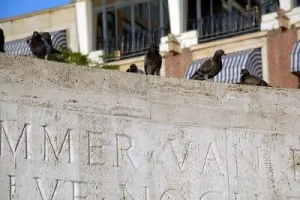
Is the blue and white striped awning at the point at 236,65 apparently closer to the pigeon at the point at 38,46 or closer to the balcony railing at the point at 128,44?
the balcony railing at the point at 128,44

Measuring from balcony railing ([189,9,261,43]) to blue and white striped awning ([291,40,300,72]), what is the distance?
2726 millimetres

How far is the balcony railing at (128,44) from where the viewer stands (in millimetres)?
58469

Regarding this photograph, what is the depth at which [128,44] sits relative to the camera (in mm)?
59719

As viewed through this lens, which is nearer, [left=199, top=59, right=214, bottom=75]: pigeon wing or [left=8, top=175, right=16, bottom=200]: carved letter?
[left=8, top=175, right=16, bottom=200]: carved letter

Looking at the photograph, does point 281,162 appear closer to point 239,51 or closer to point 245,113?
point 245,113

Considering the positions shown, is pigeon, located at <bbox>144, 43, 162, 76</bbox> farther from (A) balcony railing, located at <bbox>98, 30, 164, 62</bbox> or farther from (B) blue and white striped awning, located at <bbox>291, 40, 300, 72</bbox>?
(A) balcony railing, located at <bbox>98, 30, 164, 62</bbox>

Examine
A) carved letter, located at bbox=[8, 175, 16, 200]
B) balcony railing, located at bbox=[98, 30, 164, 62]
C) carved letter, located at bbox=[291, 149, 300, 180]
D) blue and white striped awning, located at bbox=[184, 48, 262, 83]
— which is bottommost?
carved letter, located at bbox=[8, 175, 16, 200]

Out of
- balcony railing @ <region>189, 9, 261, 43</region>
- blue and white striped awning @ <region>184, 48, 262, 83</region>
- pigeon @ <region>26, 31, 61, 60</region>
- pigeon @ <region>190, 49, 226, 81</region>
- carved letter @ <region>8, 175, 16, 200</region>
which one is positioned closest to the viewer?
carved letter @ <region>8, 175, 16, 200</region>

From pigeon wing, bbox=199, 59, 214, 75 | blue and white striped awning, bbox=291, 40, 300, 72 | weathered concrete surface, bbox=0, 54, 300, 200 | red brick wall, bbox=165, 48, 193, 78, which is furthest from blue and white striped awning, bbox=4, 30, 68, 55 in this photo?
weathered concrete surface, bbox=0, 54, 300, 200

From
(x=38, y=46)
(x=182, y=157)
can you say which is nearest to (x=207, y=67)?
(x=182, y=157)

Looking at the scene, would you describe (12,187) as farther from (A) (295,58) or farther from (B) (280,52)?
(B) (280,52)

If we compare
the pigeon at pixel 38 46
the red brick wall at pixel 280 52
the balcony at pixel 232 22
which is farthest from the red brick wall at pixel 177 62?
the pigeon at pixel 38 46

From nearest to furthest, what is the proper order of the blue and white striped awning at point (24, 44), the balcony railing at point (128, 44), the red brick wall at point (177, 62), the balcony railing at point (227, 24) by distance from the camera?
the balcony railing at point (227, 24)
the blue and white striped awning at point (24, 44)
the red brick wall at point (177, 62)
the balcony railing at point (128, 44)

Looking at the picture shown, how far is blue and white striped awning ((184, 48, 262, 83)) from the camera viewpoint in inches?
2070
